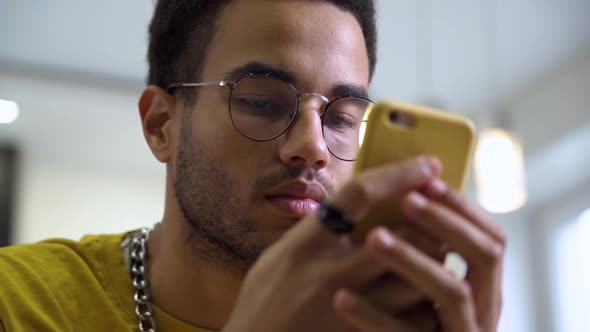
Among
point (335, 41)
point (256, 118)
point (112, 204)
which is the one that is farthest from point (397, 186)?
point (112, 204)

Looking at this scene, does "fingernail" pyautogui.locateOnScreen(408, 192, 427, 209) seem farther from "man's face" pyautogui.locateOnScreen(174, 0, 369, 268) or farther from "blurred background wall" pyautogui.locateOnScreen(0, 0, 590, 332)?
"blurred background wall" pyautogui.locateOnScreen(0, 0, 590, 332)

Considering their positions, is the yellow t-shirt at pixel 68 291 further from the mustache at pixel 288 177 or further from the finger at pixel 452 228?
the finger at pixel 452 228

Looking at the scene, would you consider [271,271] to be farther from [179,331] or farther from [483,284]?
[179,331]

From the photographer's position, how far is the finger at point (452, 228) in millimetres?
622

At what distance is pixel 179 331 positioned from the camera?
118 centimetres

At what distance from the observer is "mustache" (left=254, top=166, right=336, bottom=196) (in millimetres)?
1046

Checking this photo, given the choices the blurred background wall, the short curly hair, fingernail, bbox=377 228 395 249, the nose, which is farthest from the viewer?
the blurred background wall

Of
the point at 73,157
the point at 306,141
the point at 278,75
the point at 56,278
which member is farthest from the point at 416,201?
the point at 73,157

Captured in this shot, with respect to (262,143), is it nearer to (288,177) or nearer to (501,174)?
(288,177)

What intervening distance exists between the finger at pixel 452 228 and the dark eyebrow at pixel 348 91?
0.53 metres

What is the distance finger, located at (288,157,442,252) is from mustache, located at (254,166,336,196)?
1.27 ft

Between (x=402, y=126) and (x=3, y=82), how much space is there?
3.06 metres

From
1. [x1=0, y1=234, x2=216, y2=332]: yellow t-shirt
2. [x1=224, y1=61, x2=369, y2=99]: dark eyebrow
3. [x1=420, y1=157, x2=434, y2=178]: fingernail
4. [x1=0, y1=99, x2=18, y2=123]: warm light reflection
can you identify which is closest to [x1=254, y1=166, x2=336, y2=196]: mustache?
[x1=224, y1=61, x2=369, y2=99]: dark eyebrow

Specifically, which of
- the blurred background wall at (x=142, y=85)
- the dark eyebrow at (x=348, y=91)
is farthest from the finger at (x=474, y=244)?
the blurred background wall at (x=142, y=85)
